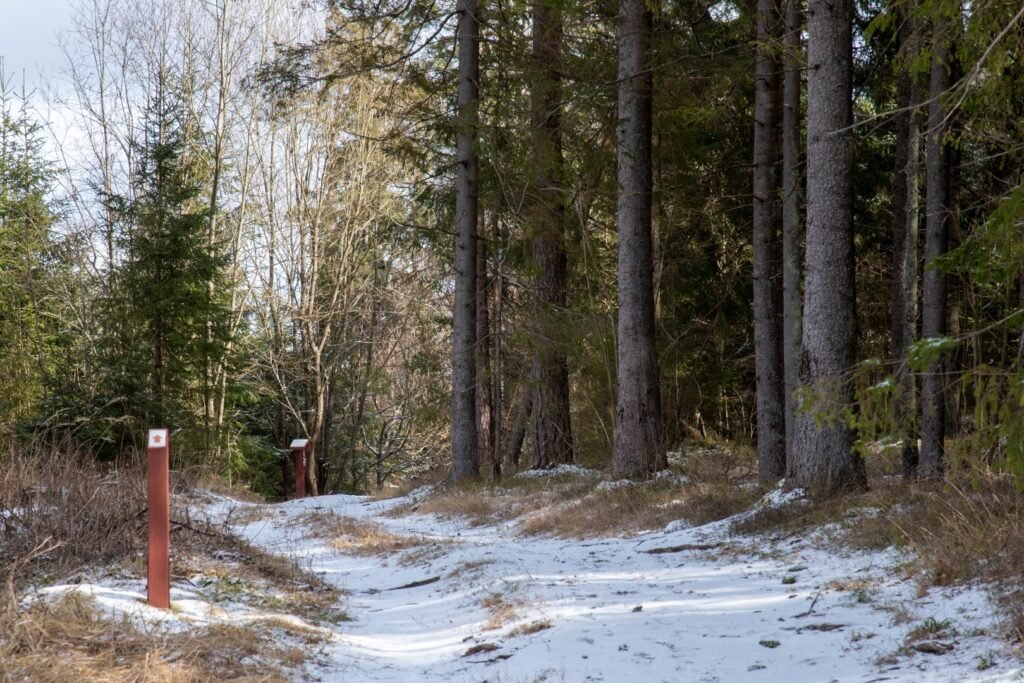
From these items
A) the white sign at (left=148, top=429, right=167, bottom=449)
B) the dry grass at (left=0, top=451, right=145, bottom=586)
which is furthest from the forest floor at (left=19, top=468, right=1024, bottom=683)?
the white sign at (left=148, top=429, right=167, bottom=449)

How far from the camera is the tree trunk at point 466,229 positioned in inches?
614

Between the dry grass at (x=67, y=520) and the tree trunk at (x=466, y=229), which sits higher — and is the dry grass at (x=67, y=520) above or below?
below

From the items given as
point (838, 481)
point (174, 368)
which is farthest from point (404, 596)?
point (174, 368)

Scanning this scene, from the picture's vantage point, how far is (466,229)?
1581cm

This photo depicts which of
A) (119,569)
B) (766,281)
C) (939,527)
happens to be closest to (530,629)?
(119,569)

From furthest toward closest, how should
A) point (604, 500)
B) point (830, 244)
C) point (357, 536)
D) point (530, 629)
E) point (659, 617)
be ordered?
1. point (604, 500)
2. point (357, 536)
3. point (830, 244)
4. point (659, 617)
5. point (530, 629)

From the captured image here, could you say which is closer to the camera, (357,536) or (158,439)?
(158,439)

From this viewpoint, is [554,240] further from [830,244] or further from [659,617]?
[659,617]

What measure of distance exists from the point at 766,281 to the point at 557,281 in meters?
5.52

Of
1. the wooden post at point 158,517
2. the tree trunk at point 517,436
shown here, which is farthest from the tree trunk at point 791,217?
the tree trunk at point 517,436

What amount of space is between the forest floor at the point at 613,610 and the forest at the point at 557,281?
126 millimetres

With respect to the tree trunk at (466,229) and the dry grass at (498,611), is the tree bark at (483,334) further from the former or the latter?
the dry grass at (498,611)

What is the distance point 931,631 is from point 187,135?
23280mm

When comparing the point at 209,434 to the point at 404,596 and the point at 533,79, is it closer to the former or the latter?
the point at 533,79
